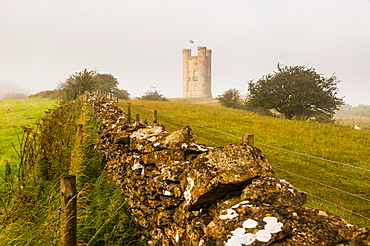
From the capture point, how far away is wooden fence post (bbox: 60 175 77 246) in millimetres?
2260

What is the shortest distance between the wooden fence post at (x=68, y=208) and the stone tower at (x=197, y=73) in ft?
236

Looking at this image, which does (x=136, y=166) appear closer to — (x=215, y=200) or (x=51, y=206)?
(x=51, y=206)

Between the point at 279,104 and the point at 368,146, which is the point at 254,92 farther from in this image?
the point at 368,146

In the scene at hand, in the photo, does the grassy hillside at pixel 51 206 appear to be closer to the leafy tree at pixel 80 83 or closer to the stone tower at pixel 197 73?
the leafy tree at pixel 80 83

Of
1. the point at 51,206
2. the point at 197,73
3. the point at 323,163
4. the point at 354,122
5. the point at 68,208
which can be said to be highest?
the point at 197,73

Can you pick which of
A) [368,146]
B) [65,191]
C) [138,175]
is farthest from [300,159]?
[65,191]

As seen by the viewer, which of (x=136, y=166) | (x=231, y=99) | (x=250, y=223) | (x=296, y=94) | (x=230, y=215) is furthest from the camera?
(x=231, y=99)

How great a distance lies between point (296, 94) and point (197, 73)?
53862 millimetres

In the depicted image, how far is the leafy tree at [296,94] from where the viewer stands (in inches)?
899

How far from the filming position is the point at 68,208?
7.58 ft

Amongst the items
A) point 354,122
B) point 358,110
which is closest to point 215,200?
point 354,122

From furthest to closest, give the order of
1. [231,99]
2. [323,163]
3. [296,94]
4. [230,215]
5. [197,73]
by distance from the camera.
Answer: [197,73] < [231,99] < [296,94] < [323,163] < [230,215]

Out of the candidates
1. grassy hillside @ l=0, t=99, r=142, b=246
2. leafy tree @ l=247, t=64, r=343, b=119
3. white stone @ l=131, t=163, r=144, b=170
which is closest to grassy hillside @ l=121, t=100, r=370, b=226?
white stone @ l=131, t=163, r=144, b=170

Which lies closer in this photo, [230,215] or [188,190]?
[230,215]
